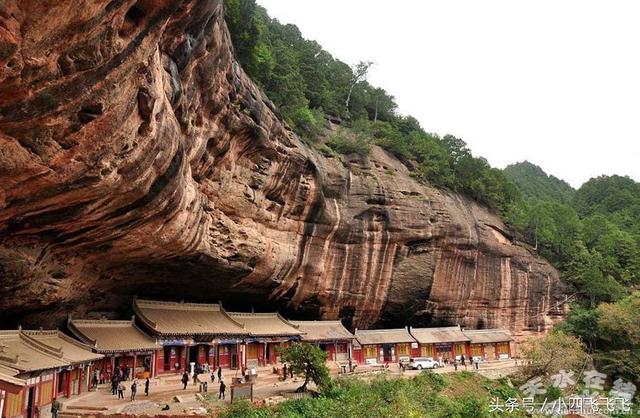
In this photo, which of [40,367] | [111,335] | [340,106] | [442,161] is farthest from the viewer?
[340,106]

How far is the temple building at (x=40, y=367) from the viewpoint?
13773mm

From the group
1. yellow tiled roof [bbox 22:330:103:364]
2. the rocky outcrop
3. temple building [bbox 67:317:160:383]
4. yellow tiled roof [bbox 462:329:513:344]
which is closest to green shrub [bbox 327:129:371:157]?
the rocky outcrop

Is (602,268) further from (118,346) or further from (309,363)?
(118,346)

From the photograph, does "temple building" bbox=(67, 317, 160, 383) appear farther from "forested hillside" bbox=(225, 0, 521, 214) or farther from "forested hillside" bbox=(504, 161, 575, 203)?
"forested hillside" bbox=(504, 161, 575, 203)

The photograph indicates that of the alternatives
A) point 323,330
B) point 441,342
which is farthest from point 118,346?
point 441,342

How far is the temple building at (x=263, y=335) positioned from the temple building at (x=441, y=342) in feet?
34.6

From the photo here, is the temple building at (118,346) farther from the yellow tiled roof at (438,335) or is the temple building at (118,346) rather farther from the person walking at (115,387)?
the yellow tiled roof at (438,335)

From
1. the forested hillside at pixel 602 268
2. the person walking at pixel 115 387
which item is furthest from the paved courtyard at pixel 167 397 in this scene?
the forested hillside at pixel 602 268

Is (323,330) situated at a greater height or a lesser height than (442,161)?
lesser

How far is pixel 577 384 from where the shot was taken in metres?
30.0

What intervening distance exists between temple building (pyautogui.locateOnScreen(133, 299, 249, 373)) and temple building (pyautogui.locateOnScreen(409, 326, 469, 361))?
48.5 ft

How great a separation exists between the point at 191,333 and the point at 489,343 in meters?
25.7

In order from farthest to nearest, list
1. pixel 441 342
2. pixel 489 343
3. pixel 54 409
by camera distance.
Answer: pixel 489 343 < pixel 441 342 < pixel 54 409

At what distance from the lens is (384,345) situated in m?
36.1
